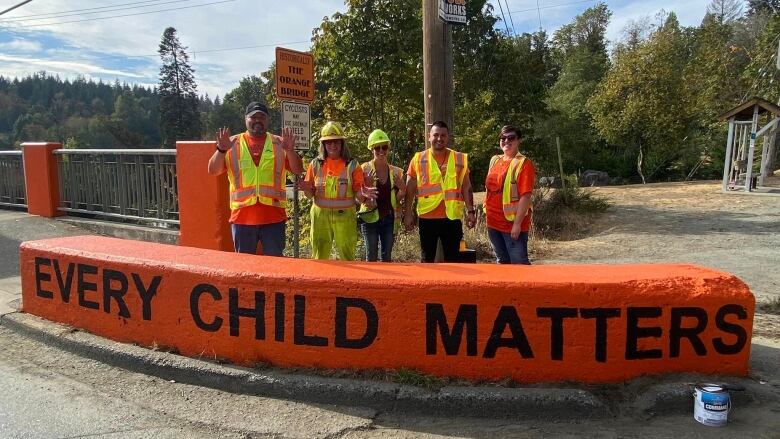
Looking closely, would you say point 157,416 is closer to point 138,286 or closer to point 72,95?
point 138,286

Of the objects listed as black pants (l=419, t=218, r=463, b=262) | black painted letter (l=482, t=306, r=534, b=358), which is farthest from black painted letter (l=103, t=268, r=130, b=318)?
black painted letter (l=482, t=306, r=534, b=358)

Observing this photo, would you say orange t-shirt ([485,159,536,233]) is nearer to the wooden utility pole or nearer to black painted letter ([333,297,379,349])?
the wooden utility pole

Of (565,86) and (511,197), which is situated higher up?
(565,86)

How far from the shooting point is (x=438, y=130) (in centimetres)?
477

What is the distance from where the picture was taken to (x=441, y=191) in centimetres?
475

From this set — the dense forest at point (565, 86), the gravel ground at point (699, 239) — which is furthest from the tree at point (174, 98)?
the gravel ground at point (699, 239)

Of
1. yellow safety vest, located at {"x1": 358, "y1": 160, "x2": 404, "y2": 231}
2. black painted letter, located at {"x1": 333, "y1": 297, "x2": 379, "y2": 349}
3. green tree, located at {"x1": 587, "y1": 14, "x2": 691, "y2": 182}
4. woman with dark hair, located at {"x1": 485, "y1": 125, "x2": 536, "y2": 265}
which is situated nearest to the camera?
black painted letter, located at {"x1": 333, "y1": 297, "x2": 379, "y2": 349}

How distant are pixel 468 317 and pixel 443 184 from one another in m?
1.72

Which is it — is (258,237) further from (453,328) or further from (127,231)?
(127,231)

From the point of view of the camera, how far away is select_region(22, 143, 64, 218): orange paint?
9305mm

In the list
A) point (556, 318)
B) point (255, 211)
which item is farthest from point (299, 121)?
point (556, 318)

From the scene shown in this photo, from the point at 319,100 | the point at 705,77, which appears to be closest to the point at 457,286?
the point at 319,100

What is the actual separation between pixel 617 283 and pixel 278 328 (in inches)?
83.4

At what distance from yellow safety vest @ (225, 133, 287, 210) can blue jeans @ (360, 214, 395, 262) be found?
0.86 meters
